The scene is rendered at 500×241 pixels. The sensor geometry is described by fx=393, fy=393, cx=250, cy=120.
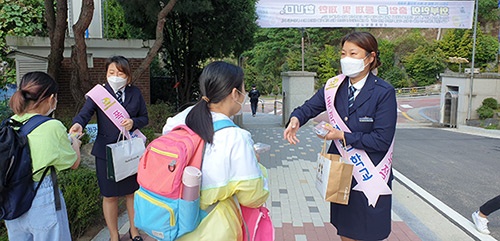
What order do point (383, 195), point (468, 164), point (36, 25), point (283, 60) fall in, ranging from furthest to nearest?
1. point (283, 60)
2. point (36, 25)
3. point (468, 164)
4. point (383, 195)

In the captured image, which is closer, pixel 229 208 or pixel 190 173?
pixel 190 173

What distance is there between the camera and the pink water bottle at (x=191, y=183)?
1.70 m

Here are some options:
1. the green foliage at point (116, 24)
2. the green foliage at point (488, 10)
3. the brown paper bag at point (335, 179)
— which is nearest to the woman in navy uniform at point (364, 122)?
the brown paper bag at point (335, 179)

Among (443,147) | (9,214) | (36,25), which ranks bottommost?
(443,147)

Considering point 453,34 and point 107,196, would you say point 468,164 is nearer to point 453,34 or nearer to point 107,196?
point 107,196

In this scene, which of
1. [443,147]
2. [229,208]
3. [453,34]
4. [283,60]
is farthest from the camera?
[283,60]

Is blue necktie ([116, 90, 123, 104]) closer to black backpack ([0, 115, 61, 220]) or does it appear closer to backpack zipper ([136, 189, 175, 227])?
black backpack ([0, 115, 61, 220])

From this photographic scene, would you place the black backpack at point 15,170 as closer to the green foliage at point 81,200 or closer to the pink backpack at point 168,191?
the pink backpack at point 168,191

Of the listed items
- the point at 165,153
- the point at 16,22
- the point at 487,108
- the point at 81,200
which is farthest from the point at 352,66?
the point at 487,108

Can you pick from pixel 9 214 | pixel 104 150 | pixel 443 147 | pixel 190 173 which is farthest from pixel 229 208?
pixel 443 147

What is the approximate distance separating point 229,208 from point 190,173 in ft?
1.03

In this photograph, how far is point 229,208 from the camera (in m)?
1.89

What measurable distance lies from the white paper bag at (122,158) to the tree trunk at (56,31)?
418 centimetres

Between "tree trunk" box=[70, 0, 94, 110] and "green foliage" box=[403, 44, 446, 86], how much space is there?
40060 mm
